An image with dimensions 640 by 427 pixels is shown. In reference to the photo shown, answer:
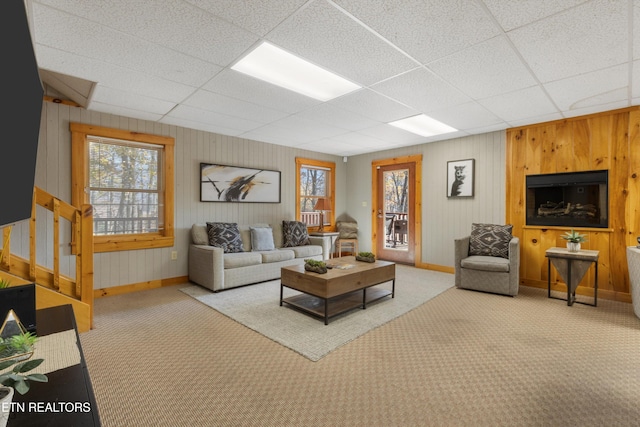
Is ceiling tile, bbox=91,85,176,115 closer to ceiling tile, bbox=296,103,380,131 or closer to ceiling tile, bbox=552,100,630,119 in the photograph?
ceiling tile, bbox=296,103,380,131

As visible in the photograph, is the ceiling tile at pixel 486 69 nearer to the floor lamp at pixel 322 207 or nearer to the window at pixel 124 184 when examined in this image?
the floor lamp at pixel 322 207

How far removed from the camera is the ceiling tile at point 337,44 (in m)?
1.95

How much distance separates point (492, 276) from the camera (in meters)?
3.94

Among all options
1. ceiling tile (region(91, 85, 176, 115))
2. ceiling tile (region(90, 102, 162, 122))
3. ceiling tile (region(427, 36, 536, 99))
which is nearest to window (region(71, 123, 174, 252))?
ceiling tile (region(90, 102, 162, 122))

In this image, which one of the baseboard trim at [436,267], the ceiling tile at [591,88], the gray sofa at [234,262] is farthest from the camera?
the baseboard trim at [436,267]

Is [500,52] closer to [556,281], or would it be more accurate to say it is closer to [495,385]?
[495,385]

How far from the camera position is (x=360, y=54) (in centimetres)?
238

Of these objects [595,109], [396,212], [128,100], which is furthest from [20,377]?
[396,212]

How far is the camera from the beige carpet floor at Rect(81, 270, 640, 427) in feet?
5.55

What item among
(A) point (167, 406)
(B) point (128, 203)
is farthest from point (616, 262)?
(B) point (128, 203)

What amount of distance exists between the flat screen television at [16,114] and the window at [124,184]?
121 inches

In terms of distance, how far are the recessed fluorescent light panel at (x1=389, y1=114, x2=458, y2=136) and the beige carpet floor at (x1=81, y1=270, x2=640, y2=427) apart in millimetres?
2523

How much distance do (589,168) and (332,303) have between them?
3692mm


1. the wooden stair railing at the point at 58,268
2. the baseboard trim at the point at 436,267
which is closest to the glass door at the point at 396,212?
the baseboard trim at the point at 436,267
